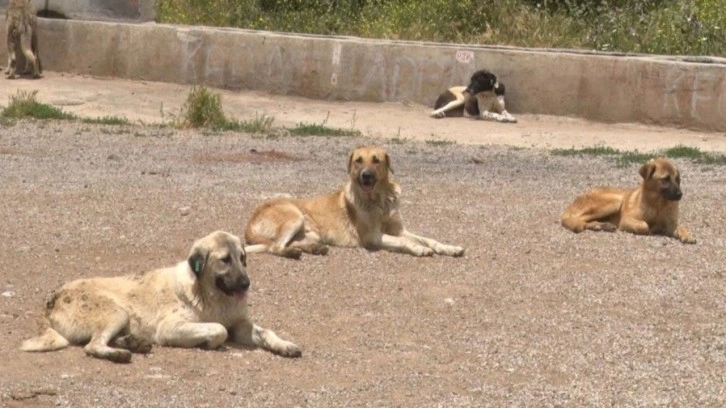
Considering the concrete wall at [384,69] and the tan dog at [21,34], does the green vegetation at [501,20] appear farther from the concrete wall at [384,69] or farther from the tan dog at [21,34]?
the tan dog at [21,34]

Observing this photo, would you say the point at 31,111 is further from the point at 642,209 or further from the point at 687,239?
the point at 687,239

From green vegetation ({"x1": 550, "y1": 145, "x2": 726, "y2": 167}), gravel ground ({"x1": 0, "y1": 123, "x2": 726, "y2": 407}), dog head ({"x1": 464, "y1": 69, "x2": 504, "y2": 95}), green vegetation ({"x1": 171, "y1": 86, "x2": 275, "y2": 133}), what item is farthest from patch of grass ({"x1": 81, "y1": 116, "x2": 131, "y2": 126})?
green vegetation ({"x1": 550, "y1": 145, "x2": 726, "y2": 167})

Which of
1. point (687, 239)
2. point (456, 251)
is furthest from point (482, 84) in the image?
point (456, 251)

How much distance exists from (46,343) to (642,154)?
10383mm

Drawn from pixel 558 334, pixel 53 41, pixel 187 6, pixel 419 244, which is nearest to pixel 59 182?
pixel 419 244

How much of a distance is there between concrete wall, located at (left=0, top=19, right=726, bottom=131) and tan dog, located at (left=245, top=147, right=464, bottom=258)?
8.63 m

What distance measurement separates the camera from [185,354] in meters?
8.18

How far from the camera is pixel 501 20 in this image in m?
23.4

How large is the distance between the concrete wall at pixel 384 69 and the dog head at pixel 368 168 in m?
8.72

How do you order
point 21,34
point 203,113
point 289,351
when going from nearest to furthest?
point 289,351
point 203,113
point 21,34

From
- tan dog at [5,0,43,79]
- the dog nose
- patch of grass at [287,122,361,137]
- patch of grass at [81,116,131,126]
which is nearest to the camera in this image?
the dog nose

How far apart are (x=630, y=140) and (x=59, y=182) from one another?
755 centimetres

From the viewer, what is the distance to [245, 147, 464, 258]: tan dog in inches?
434

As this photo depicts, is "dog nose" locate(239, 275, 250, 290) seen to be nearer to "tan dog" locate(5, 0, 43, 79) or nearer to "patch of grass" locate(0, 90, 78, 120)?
"patch of grass" locate(0, 90, 78, 120)
